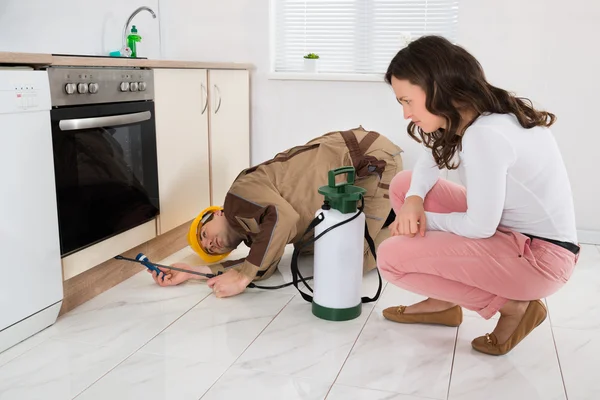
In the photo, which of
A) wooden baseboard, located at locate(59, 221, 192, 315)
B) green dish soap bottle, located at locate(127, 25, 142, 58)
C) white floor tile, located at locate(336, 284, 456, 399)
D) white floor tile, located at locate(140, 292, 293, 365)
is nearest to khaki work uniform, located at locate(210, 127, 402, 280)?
white floor tile, located at locate(140, 292, 293, 365)

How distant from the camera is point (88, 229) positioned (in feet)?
7.22

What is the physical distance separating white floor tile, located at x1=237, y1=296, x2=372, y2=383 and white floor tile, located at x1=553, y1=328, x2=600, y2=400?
24.7 inches

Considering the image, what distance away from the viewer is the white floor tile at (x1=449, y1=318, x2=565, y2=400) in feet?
5.41

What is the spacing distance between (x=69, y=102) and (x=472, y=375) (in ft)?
4.97

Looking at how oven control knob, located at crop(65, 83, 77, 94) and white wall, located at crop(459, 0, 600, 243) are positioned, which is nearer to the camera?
oven control knob, located at crop(65, 83, 77, 94)

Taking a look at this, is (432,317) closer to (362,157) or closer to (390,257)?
(390,257)

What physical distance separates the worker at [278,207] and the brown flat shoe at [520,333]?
30.2 inches

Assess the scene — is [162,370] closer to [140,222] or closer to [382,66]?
[140,222]

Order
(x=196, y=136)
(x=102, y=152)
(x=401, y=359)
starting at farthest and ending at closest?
(x=196, y=136) → (x=102, y=152) → (x=401, y=359)

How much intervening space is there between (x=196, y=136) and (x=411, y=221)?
55.6 inches

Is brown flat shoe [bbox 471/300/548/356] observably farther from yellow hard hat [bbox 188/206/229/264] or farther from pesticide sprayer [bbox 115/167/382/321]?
yellow hard hat [bbox 188/206/229/264]

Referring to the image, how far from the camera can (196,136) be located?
294cm

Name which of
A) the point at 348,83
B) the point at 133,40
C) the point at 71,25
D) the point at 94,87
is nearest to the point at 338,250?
the point at 94,87

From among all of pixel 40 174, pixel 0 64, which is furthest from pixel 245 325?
pixel 0 64
